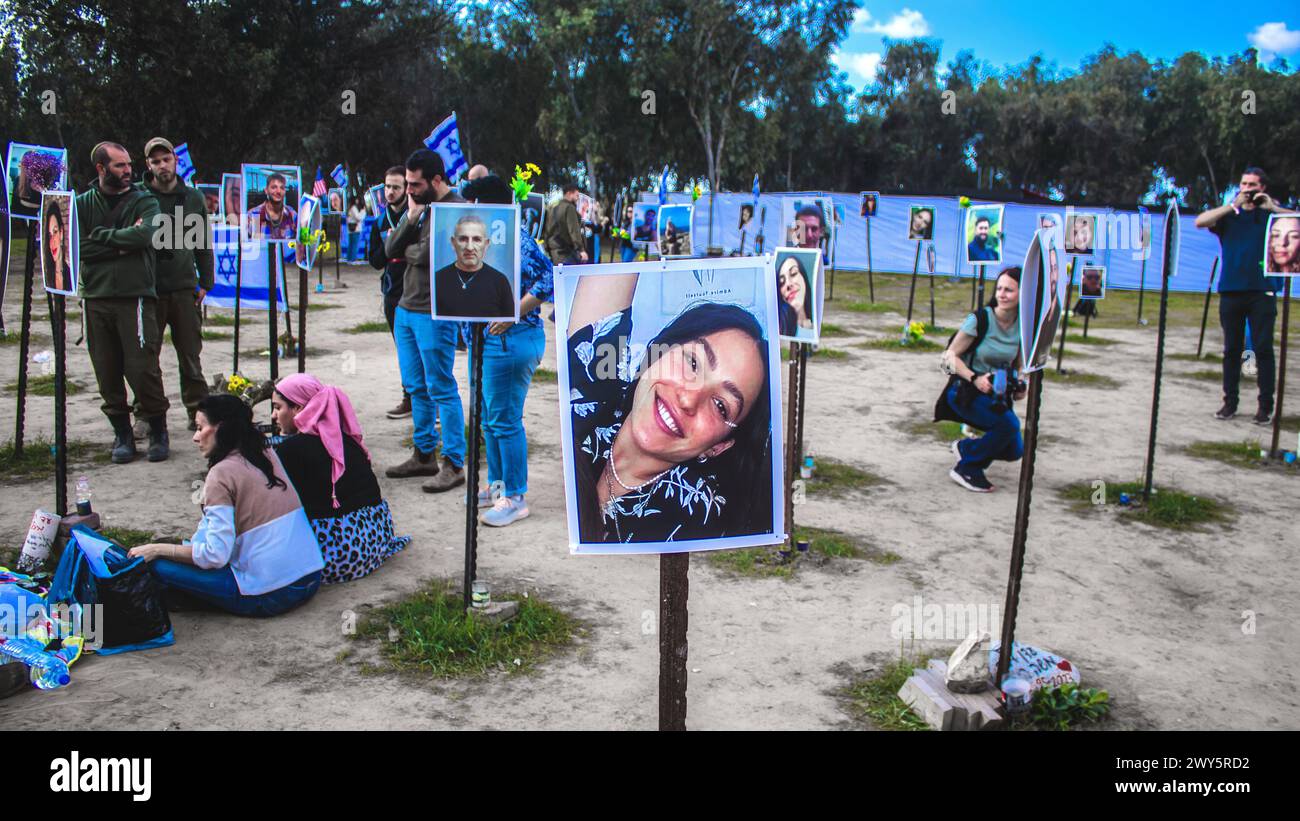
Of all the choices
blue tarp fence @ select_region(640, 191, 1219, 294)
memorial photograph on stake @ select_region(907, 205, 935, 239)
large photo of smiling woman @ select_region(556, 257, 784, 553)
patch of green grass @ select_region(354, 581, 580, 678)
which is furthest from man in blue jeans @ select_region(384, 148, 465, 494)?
blue tarp fence @ select_region(640, 191, 1219, 294)

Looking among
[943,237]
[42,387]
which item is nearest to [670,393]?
[42,387]

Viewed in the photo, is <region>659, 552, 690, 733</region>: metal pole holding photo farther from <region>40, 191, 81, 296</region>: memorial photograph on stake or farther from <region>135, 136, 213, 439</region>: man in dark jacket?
<region>135, 136, 213, 439</region>: man in dark jacket

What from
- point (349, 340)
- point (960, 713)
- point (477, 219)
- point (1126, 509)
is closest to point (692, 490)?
point (960, 713)

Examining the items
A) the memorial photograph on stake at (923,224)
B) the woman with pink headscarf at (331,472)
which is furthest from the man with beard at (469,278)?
the memorial photograph on stake at (923,224)

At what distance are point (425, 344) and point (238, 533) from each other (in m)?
1.95

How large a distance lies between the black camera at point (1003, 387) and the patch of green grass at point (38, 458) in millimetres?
5741

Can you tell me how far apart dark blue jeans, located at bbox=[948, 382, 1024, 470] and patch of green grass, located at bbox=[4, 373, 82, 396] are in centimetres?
710

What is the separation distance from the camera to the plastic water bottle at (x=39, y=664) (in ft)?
12.0

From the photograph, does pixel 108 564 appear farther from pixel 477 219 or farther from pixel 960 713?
pixel 960 713

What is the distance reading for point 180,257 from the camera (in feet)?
22.0

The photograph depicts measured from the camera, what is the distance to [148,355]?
644 centimetres

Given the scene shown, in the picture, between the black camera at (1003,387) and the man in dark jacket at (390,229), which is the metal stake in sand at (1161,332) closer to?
the black camera at (1003,387)
